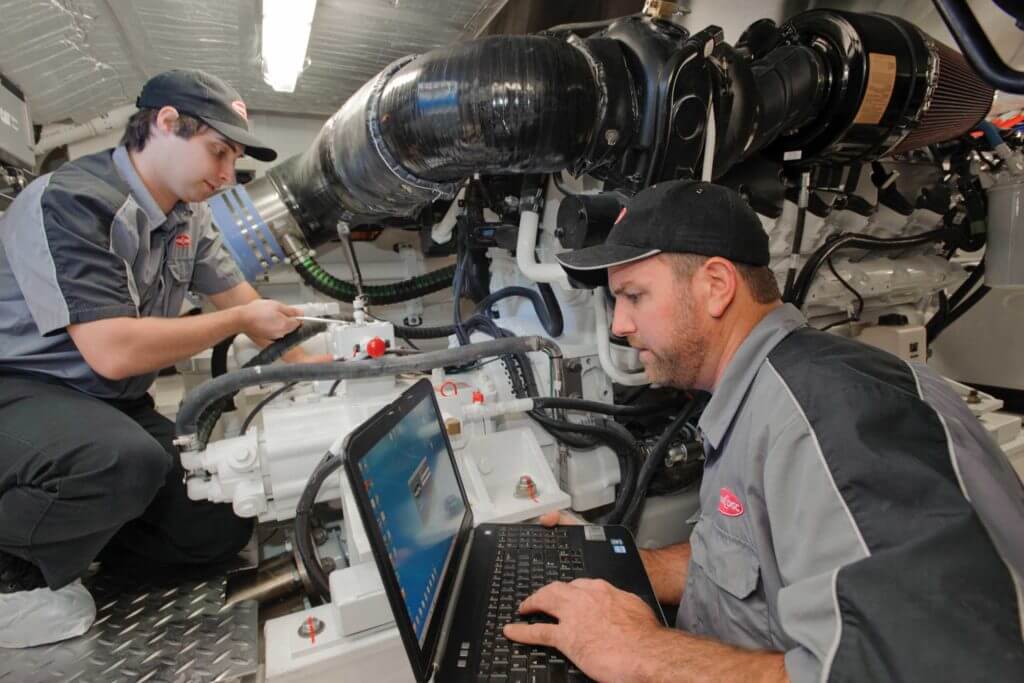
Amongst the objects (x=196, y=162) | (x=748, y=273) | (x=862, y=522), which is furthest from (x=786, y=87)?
(x=196, y=162)

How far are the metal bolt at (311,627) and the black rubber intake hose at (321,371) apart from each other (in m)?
0.48

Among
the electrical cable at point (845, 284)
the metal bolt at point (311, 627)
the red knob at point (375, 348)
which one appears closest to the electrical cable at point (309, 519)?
the metal bolt at point (311, 627)

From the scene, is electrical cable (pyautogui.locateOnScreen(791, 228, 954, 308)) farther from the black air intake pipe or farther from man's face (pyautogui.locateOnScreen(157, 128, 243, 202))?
man's face (pyautogui.locateOnScreen(157, 128, 243, 202))

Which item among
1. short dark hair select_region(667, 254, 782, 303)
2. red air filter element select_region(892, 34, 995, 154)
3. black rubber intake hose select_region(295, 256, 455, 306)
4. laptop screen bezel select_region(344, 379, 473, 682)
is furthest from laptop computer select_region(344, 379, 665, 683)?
red air filter element select_region(892, 34, 995, 154)

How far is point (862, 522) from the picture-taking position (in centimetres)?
53

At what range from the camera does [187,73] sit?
1.29m

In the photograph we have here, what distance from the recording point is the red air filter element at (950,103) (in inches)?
57.3

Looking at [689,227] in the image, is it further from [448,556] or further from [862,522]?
[448,556]

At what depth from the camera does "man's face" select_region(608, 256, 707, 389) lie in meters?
0.86

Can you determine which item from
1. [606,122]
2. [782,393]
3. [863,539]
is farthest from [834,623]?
[606,122]

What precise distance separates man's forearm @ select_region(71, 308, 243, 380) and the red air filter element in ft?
7.18

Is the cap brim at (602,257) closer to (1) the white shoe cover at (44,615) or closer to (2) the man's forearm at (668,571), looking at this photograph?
(2) the man's forearm at (668,571)

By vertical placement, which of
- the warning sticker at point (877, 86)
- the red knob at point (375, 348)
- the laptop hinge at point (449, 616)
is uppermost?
the warning sticker at point (877, 86)

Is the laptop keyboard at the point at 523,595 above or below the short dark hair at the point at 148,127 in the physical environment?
below
